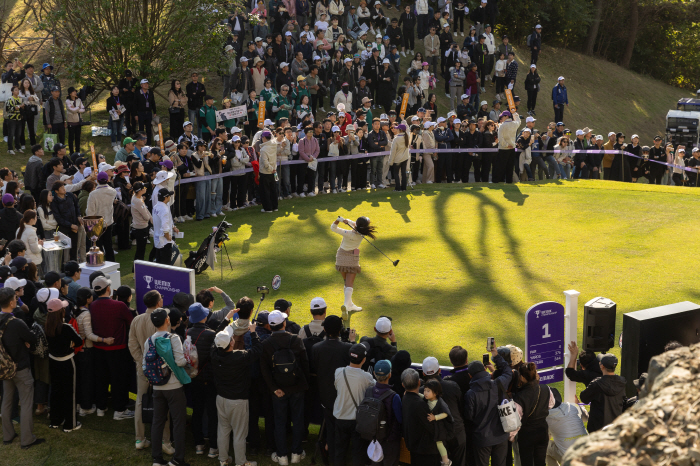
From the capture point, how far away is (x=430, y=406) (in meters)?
7.00

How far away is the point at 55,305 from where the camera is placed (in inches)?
327

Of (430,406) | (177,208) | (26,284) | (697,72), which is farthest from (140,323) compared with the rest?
(697,72)

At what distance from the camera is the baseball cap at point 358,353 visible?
294 inches

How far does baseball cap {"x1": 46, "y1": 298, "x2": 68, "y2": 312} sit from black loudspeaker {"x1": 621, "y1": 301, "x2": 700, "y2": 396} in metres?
6.63

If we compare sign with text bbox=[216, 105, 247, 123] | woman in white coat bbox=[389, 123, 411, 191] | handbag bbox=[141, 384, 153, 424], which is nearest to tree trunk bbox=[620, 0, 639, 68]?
woman in white coat bbox=[389, 123, 411, 191]

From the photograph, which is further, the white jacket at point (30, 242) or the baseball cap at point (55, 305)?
the white jacket at point (30, 242)

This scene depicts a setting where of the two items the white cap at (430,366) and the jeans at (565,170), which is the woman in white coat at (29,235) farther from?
the jeans at (565,170)

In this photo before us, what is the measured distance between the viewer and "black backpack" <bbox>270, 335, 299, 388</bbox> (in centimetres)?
782

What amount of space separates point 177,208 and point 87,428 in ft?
28.7

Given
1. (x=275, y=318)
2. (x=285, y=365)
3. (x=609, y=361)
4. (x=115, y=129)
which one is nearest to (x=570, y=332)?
(x=609, y=361)

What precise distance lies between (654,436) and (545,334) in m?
5.17

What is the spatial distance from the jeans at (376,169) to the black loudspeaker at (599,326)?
11.8m

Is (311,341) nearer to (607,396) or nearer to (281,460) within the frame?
(281,460)

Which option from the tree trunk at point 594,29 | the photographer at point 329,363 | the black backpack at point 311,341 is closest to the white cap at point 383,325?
the photographer at point 329,363
